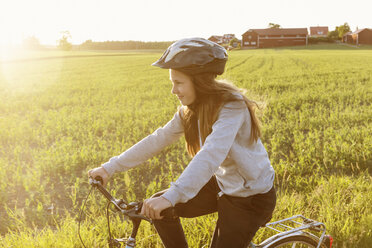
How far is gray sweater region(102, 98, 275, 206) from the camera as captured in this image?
75.0 inches

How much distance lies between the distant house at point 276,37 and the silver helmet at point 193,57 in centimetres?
8913

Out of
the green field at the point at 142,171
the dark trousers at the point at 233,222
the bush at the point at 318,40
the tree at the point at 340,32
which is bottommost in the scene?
the green field at the point at 142,171

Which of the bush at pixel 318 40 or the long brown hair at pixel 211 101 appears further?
the bush at pixel 318 40

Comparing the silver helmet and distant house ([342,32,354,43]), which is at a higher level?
distant house ([342,32,354,43])

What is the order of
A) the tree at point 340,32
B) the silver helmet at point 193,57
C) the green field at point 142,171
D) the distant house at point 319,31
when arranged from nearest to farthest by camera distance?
the silver helmet at point 193,57 < the green field at point 142,171 < the tree at point 340,32 < the distant house at point 319,31

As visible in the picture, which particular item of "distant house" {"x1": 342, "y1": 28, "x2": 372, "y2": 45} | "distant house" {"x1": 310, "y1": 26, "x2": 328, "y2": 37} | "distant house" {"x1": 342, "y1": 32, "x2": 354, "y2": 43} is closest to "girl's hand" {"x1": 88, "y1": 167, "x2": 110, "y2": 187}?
"distant house" {"x1": 342, "y1": 28, "x2": 372, "y2": 45}

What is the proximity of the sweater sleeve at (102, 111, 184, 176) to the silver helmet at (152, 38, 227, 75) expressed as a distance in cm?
52

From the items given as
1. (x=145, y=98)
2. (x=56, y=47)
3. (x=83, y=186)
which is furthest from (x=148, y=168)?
(x=56, y=47)

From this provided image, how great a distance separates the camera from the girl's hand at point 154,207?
5.32 ft

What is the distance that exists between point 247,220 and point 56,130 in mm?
7071

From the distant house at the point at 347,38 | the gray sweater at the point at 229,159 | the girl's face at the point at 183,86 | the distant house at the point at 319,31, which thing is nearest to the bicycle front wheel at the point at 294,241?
the gray sweater at the point at 229,159

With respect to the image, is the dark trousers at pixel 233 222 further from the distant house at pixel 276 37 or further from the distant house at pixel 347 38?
the distant house at pixel 347 38

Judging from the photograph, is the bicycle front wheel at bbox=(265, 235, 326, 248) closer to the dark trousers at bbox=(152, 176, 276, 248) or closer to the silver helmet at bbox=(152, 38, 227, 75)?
the dark trousers at bbox=(152, 176, 276, 248)

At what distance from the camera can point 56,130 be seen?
8.21 metres
